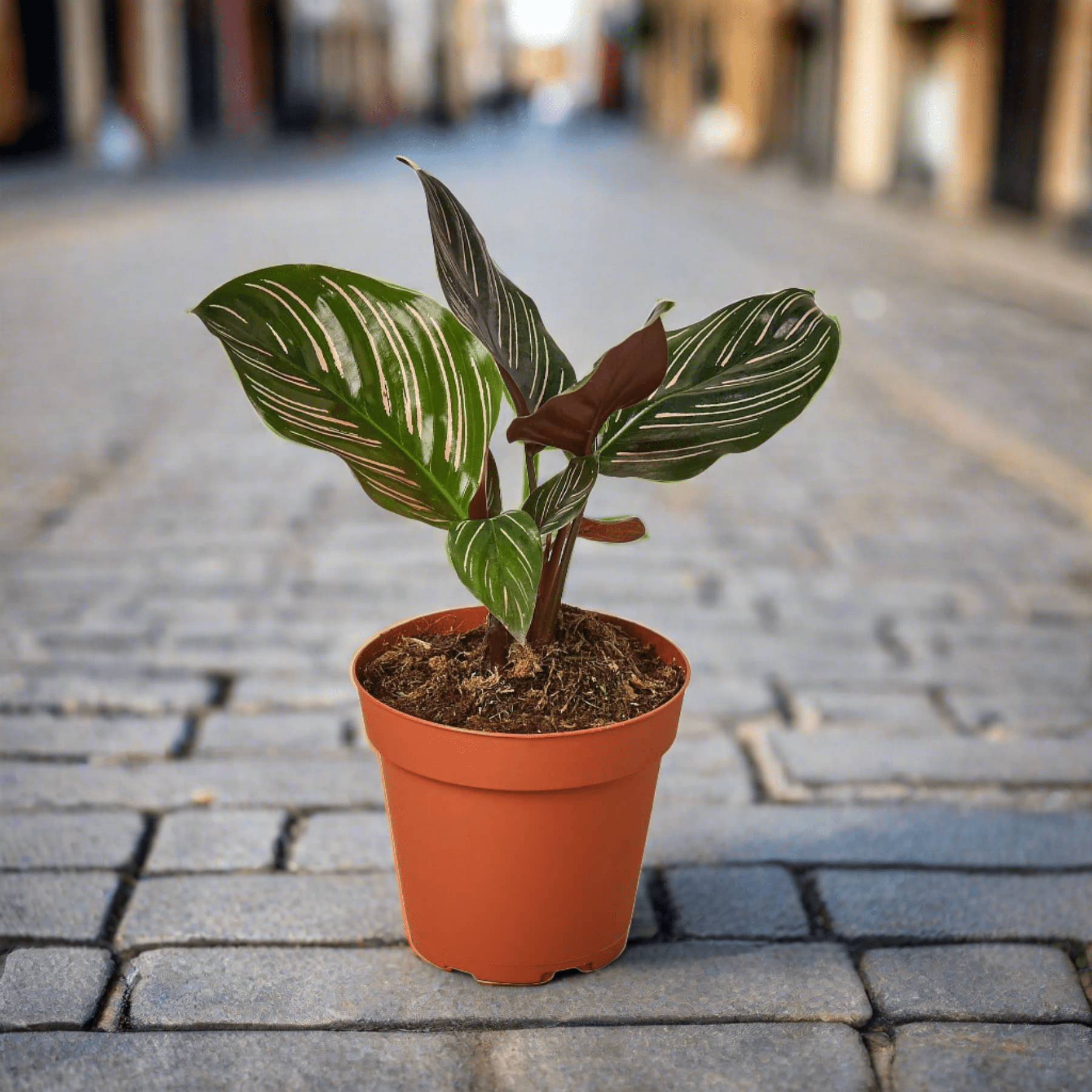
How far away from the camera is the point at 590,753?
1630mm

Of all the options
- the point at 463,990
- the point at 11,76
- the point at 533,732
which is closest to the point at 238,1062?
the point at 463,990

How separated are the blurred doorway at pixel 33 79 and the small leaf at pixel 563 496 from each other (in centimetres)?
1992

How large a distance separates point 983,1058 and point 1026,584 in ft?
7.06

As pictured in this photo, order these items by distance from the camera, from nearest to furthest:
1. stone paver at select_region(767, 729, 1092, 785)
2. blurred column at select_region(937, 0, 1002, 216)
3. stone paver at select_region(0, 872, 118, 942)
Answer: stone paver at select_region(0, 872, 118, 942), stone paver at select_region(767, 729, 1092, 785), blurred column at select_region(937, 0, 1002, 216)

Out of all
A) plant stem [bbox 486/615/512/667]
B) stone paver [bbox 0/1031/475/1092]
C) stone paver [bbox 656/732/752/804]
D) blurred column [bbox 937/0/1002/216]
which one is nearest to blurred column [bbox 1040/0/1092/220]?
blurred column [bbox 937/0/1002/216]

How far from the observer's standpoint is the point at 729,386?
5.33 ft

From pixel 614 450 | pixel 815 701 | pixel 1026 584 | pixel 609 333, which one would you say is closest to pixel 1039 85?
pixel 609 333

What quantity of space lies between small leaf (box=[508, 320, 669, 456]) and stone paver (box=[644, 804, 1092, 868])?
889 millimetres

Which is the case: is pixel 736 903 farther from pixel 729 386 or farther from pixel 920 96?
pixel 920 96

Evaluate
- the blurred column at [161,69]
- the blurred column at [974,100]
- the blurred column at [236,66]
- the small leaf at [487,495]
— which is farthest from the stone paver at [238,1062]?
the blurred column at [236,66]

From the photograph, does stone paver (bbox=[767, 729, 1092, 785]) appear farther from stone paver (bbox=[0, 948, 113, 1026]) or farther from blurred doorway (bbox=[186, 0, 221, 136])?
blurred doorway (bbox=[186, 0, 221, 136])

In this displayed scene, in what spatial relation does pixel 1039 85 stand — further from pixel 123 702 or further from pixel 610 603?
pixel 123 702

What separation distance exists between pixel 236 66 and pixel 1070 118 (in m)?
25.3

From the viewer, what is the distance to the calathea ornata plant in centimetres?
152
